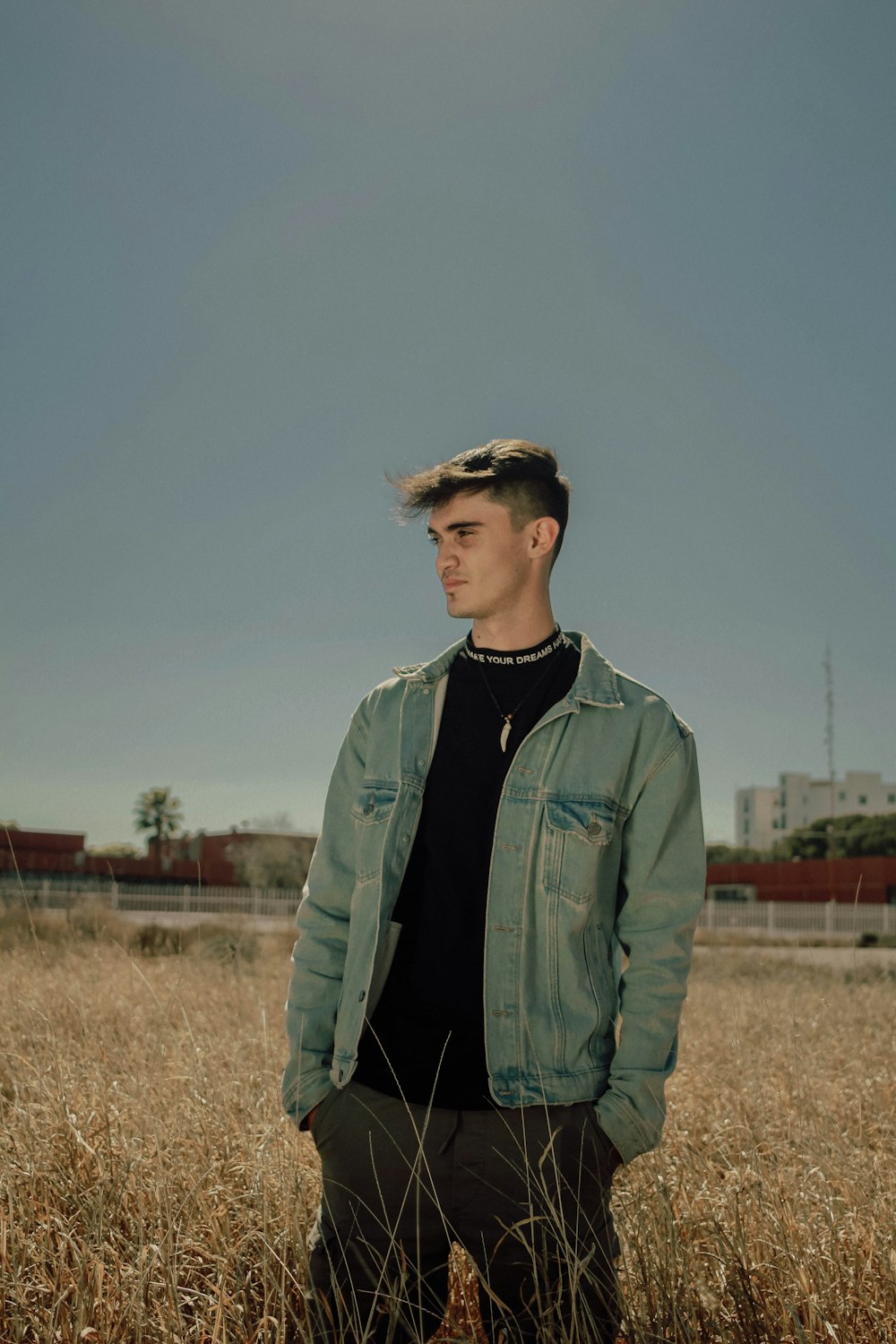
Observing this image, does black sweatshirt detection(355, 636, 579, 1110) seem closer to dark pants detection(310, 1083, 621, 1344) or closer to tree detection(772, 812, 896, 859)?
dark pants detection(310, 1083, 621, 1344)

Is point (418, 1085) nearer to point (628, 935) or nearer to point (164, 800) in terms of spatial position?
point (628, 935)

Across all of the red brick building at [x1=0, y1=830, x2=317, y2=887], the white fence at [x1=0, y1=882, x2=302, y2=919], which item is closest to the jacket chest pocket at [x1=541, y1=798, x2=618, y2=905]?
the white fence at [x1=0, y1=882, x2=302, y2=919]

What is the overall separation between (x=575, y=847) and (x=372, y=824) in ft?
1.67

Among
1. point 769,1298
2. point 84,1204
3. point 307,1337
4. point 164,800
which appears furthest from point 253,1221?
point 164,800

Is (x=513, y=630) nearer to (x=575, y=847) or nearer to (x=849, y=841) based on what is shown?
(x=575, y=847)

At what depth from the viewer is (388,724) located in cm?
263

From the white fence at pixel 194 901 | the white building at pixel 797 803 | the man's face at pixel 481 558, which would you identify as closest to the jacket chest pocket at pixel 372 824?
the man's face at pixel 481 558

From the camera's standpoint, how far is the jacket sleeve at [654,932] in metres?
2.18

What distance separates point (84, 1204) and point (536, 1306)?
160 centimetres

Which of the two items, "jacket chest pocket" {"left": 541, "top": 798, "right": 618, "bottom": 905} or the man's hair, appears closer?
"jacket chest pocket" {"left": 541, "top": 798, "right": 618, "bottom": 905}

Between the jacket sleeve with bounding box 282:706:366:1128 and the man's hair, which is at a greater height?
the man's hair

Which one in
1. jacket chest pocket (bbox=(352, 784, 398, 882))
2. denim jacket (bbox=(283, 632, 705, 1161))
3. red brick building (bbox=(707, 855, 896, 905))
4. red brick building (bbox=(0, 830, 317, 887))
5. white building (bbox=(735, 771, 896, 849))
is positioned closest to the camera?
denim jacket (bbox=(283, 632, 705, 1161))

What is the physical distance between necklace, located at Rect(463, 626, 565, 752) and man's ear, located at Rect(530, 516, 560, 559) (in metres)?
0.23

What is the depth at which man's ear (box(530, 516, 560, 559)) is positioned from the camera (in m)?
2.59
